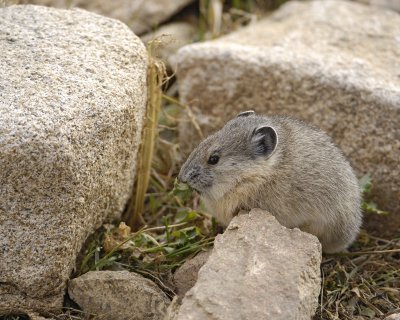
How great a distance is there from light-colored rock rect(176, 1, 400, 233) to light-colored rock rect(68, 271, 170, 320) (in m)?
2.68

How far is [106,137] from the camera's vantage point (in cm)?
563

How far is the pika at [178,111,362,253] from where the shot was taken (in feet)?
19.8

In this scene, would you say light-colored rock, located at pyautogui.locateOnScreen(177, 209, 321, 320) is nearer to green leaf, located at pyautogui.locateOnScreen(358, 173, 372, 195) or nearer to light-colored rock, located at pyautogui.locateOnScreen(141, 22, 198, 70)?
green leaf, located at pyautogui.locateOnScreen(358, 173, 372, 195)

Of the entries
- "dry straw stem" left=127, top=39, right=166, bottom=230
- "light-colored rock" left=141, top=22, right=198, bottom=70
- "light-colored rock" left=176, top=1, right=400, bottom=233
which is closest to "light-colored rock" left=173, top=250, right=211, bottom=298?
"dry straw stem" left=127, top=39, right=166, bottom=230

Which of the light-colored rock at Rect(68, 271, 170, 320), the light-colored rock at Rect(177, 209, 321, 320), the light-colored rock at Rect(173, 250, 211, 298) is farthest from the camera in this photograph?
the light-colored rock at Rect(173, 250, 211, 298)

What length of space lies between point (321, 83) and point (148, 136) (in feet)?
6.42

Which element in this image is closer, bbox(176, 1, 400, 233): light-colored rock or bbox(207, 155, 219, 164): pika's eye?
bbox(207, 155, 219, 164): pika's eye

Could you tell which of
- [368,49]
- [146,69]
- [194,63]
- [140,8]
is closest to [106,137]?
[146,69]

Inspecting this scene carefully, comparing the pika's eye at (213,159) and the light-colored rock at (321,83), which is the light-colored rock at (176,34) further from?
the pika's eye at (213,159)

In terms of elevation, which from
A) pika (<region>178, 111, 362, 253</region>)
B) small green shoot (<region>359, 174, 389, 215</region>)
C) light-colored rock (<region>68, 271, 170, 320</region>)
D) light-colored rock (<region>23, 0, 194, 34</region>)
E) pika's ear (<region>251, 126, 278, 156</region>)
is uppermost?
pika's ear (<region>251, 126, 278, 156</region>)

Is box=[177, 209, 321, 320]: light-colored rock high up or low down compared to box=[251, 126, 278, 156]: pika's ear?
down

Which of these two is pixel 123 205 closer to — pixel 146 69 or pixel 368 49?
pixel 146 69

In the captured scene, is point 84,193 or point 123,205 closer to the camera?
point 84,193

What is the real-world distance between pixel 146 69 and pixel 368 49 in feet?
9.65
